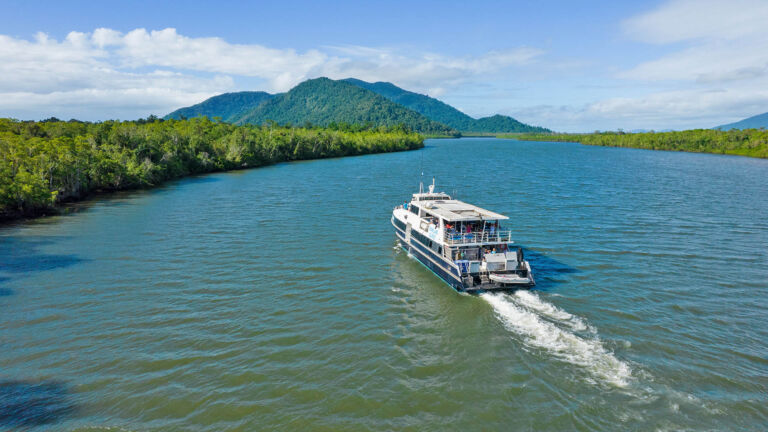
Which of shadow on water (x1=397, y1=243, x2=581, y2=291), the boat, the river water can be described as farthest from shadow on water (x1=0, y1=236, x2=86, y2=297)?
shadow on water (x1=397, y1=243, x2=581, y2=291)

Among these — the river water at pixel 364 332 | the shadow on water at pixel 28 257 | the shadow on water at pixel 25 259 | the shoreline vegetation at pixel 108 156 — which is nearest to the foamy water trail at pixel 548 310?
the river water at pixel 364 332

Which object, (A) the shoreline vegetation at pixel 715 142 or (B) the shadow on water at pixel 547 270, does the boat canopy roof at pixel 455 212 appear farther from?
(A) the shoreline vegetation at pixel 715 142

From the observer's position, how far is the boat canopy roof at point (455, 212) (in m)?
26.1

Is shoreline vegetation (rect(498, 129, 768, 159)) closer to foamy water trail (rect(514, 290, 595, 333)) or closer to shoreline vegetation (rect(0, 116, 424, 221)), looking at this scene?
shoreline vegetation (rect(0, 116, 424, 221))

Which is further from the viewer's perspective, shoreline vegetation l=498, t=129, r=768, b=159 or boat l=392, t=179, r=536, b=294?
shoreline vegetation l=498, t=129, r=768, b=159

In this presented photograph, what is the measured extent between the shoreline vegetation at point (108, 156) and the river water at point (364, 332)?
5700 mm

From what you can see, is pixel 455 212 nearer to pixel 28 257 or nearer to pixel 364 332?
pixel 364 332

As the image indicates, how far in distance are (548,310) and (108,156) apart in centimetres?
6686

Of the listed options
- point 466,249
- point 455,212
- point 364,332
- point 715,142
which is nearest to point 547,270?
point 466,249

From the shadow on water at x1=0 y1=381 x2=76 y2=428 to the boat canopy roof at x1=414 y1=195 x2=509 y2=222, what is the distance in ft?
68.7

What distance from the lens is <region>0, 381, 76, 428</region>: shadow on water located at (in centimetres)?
1359

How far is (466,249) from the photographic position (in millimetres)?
25781

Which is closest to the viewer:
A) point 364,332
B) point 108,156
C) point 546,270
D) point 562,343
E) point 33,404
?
point 33,404

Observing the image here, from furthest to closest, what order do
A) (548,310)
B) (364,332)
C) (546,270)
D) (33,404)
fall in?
(546,270) → (548,310) → (364,332) → (33,404)
